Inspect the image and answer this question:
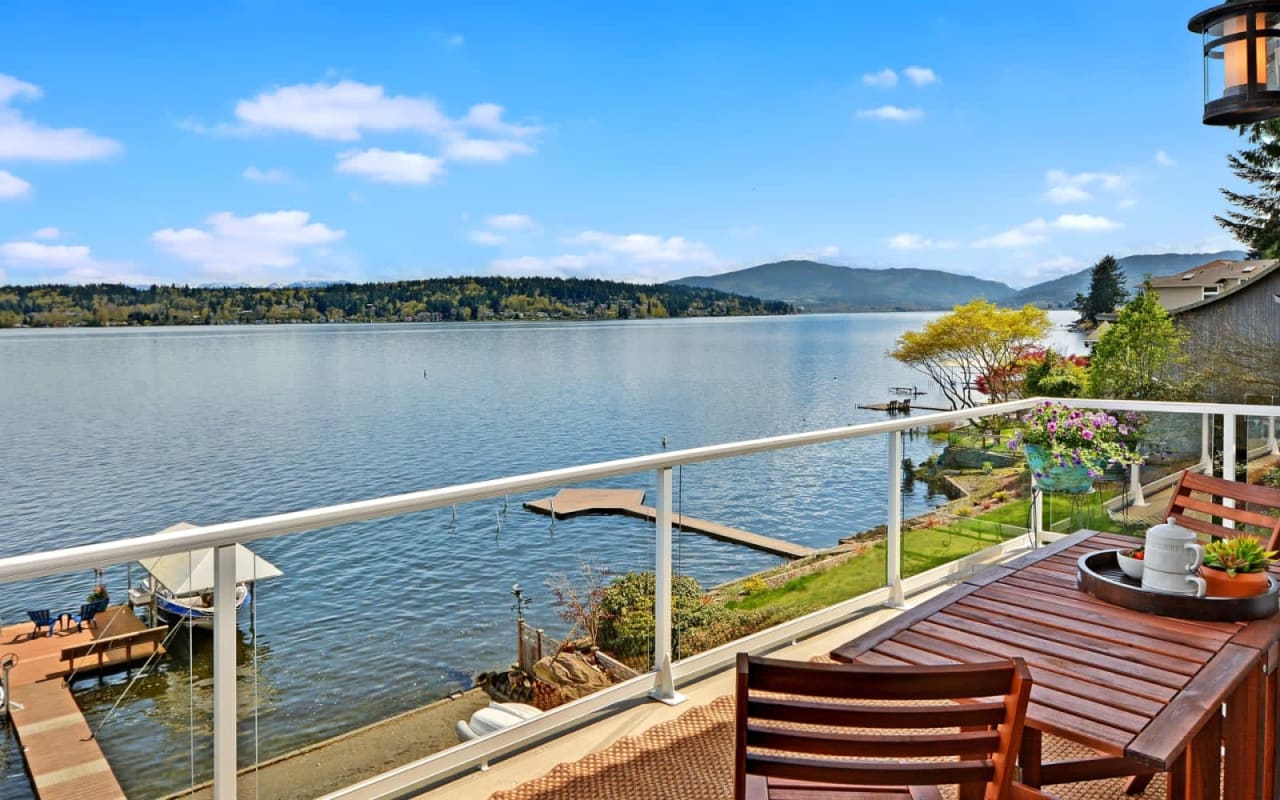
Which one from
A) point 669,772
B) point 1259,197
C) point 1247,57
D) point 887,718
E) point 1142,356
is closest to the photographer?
point 887,718

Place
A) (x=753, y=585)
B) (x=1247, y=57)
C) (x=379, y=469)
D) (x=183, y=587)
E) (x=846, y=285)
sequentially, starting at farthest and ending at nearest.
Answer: (x=846, y=285), (x=379, y=469), (x=753, y=585), (x=1247, y=57), (x=183, y=587)

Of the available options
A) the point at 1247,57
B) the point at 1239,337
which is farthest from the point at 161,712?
the point at 1239,337

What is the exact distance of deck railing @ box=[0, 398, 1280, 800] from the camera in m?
2.09

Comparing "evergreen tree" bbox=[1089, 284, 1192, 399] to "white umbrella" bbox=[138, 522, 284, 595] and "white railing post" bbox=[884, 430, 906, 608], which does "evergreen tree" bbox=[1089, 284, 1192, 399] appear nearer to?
"white railing post" bbox=[884, 430, 906, 608]

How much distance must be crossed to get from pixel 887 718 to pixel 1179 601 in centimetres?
112

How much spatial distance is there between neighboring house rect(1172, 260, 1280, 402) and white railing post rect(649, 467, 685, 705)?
2020 cm

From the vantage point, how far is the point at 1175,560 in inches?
80.9

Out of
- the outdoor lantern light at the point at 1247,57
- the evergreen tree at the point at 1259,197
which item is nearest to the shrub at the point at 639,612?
the outdoor lantern light at the point at 1247,57

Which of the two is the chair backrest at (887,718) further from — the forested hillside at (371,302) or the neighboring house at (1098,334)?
the forested hillside at (371,302)

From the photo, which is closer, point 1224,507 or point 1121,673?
point 1121,673

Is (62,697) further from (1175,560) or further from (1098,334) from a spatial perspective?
(1098,334)

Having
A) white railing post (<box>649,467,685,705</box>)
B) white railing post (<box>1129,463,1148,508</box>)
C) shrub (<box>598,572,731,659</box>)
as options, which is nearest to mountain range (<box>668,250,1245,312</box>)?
white railing post (<box>1129,463,1148,508</box>)

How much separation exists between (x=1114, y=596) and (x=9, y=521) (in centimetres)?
3102

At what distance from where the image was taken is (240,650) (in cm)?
222
